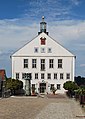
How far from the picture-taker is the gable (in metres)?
81.8

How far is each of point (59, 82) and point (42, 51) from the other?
7854mm

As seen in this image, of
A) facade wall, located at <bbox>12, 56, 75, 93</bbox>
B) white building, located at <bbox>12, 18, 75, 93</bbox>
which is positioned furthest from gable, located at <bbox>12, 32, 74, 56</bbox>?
facade wall, located at <bbox>12, 56, 75, 93</bbox>

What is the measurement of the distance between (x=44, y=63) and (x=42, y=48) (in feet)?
11.1

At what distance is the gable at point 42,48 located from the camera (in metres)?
81.8

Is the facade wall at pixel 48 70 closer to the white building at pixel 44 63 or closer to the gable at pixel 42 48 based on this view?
the white building at pixel 44 63

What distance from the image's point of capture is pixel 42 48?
82062 mm

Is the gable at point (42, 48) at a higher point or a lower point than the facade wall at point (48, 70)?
higher

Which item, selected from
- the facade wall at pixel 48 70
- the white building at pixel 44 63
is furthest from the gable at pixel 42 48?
the facade wall at pixel 48 70

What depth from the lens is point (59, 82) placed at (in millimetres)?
80812

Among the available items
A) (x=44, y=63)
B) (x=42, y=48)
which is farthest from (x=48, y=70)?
(x=42, y=48)

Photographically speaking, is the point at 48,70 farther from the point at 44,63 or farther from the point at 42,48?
the point at 42,48

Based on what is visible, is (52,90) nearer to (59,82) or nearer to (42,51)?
(59,82)

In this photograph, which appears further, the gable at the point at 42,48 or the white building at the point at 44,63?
the gable at the point at 42,48

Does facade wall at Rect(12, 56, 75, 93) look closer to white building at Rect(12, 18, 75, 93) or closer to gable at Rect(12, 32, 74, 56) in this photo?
white building at Rect(12, 18, 75, 93)
